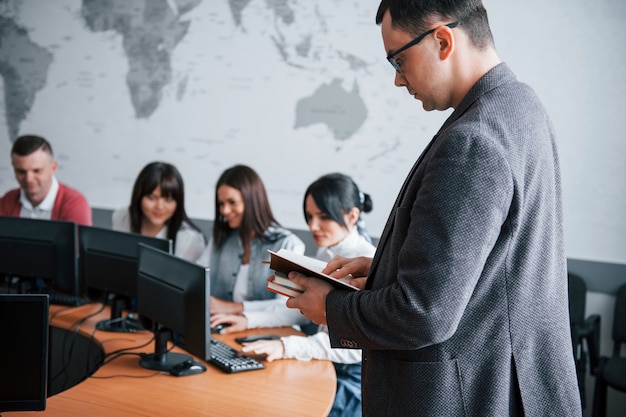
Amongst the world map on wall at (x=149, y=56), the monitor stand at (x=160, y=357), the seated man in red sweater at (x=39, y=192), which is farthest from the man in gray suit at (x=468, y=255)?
the seated man in red sweater at (x=39, y=192)

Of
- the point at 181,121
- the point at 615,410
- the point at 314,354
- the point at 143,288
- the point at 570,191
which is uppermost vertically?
the point at 181,121

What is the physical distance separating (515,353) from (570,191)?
7.84 feet

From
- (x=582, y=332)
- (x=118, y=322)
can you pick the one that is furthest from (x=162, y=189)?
(x=582, y=332)

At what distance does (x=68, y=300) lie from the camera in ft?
9.79

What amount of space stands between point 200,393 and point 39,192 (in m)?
2.09

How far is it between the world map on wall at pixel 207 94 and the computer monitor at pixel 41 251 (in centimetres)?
147

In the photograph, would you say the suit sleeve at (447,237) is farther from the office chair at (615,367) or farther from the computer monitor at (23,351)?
the office chair at (615,367)

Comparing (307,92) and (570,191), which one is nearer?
(570,191)

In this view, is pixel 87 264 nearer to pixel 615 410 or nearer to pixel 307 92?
pixel 307 92

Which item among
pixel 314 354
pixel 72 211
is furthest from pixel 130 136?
pixel 314 354

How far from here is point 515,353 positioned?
3.87 feet

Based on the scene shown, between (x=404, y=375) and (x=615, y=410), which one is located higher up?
(x=404, y=375)

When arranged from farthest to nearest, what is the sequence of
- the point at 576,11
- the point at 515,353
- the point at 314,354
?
the point at 576,11, the point at 314,354, the point at 515,353

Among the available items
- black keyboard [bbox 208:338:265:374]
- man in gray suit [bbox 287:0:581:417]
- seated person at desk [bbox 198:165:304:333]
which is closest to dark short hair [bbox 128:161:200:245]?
seated person at desk [bbox 198:165:304:333]
